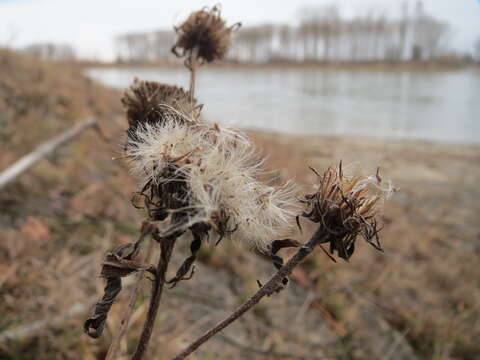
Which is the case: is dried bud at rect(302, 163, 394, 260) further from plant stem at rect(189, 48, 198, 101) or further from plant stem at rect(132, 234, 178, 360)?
plant stem at rect(189, 48, 198, 101)

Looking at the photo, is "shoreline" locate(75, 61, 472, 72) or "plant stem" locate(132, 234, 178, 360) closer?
"plant stem" locate(132, 234, 178, 360)

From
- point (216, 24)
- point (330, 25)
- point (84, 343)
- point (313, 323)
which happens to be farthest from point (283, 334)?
point (330, 25)

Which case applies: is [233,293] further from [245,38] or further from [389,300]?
[245,38]

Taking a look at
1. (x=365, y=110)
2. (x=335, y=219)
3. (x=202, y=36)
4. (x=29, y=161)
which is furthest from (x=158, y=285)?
(x=365, y=110)

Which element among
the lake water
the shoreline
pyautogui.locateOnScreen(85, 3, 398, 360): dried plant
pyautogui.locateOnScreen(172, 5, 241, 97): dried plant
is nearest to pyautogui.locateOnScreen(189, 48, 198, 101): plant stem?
pyautogui.locateOnScreen(172, 5, 241, 97): dried plant

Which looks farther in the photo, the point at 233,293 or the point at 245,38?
the point at 245,38

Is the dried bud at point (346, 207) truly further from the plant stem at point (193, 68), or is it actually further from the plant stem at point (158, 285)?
the plant stem at point (193, 68)
